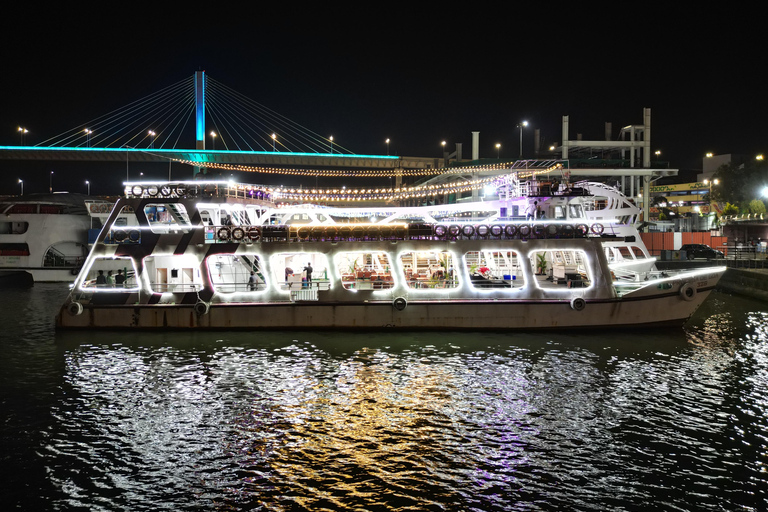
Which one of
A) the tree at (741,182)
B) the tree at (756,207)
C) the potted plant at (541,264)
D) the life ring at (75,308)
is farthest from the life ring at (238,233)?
the tree at (741,182)

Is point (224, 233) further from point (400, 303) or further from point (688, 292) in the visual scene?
point (688, 292)

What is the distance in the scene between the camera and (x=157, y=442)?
1120 centimetres

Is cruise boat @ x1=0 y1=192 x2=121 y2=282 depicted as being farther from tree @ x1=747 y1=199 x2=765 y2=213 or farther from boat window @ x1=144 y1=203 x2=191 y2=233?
tree @ x1=747 y1=199 x2=765 y2=213

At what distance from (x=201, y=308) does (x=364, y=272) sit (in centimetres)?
730

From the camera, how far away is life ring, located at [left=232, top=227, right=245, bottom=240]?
22000mm

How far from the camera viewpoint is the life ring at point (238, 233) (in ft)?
72.2

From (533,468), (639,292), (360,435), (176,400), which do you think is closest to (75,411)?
(176,400)

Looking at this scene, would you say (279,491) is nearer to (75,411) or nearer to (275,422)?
(275,422)

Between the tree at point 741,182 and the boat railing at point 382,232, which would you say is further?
the tree at point 741,182

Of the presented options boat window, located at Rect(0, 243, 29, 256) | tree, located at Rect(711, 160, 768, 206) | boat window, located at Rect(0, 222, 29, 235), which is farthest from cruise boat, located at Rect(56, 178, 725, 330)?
tree, located at Rect(711, 160, 768, 206)

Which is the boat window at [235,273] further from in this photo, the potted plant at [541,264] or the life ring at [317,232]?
the potted plant at [541,264]

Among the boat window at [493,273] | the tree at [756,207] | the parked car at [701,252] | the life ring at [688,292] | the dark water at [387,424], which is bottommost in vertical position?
the dark water at [387,424]

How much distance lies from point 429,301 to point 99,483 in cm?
1356

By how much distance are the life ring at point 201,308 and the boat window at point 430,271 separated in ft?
25.3
